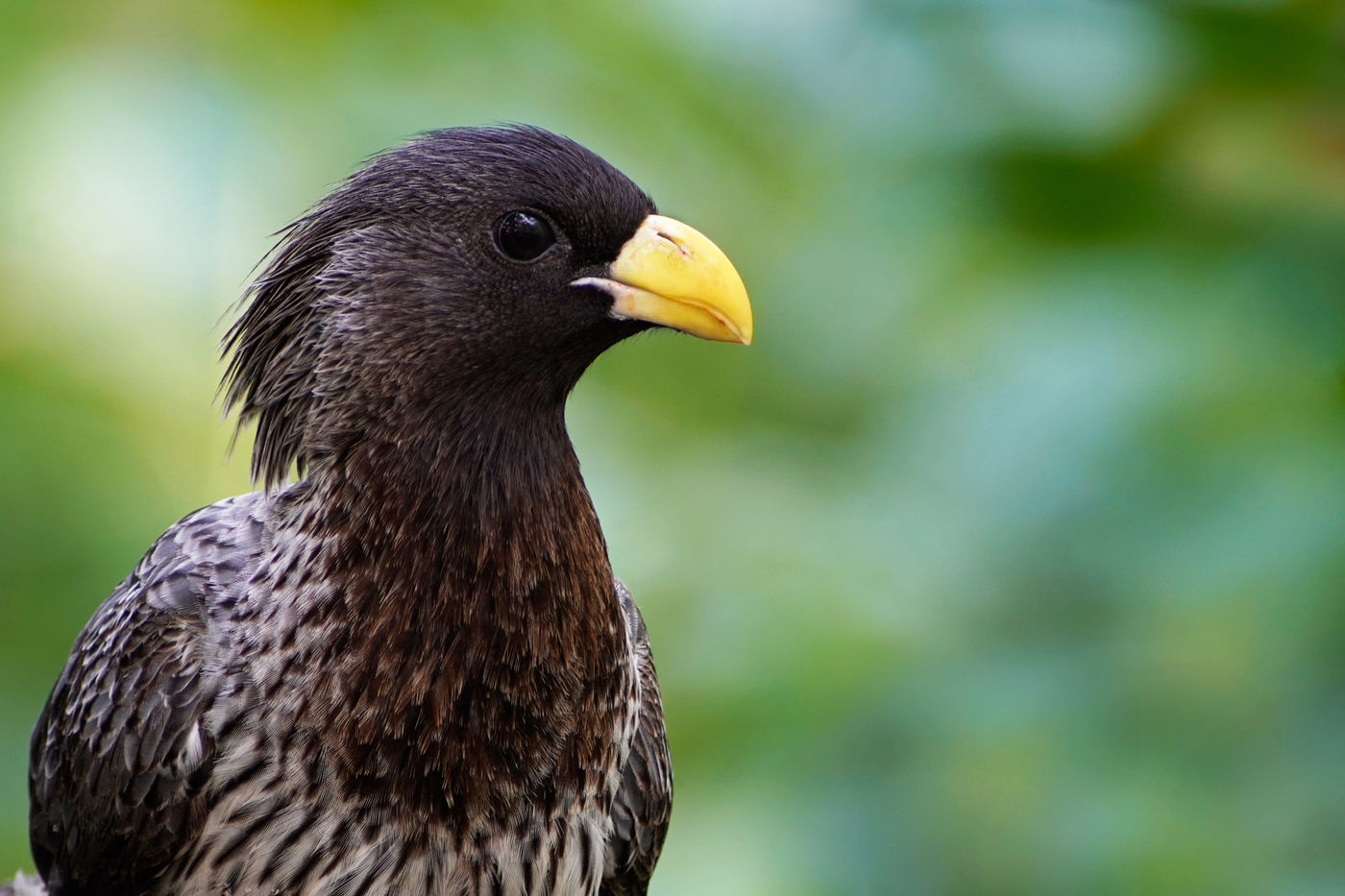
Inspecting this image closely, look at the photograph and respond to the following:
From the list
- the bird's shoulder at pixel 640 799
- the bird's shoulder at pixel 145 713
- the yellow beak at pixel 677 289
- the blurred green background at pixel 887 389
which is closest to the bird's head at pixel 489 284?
the yellow beak at pixel 677 289

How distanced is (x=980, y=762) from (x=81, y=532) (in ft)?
10.0

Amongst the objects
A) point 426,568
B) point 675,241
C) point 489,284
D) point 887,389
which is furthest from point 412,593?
point 887,389

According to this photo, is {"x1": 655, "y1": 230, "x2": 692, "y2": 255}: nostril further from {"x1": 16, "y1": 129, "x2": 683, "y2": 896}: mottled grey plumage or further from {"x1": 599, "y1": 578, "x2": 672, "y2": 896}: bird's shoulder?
{"x1": 599, "y1": 578, "x2": 672, "y2": 896}: bird's shoulder

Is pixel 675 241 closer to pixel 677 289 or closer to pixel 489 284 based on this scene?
pixel 677 289

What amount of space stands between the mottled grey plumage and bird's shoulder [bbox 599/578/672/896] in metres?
0.33

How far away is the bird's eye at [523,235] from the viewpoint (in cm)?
298

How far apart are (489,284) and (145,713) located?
1120 mm

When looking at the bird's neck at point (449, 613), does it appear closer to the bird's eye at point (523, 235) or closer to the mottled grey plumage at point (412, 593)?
the mottled grey plumage at point (412, 593)

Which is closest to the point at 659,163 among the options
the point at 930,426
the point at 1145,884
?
the point at 930,426

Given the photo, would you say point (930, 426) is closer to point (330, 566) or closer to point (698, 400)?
point (698, 400)

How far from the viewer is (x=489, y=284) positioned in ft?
9.77

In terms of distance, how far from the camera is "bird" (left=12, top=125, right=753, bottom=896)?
296 centimetres

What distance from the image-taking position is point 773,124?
612 cm

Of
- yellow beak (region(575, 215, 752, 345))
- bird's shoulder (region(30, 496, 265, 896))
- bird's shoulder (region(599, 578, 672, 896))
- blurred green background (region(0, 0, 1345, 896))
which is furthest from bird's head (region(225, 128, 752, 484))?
blurred green background (region(0, 0, 1345, 896))
